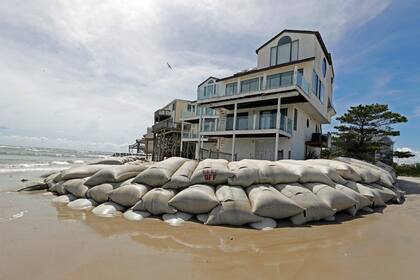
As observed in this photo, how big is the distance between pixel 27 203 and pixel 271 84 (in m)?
11.1

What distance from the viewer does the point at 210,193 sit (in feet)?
18.5

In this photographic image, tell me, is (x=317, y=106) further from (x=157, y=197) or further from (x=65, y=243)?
(x=65, y=243)

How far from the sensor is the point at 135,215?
551 centimetres

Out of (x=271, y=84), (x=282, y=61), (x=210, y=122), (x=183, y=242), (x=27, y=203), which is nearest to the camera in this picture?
(x=183, y=242)

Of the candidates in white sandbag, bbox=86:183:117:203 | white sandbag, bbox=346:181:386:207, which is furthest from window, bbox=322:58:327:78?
white sandbag, bbox=86:183:117:203

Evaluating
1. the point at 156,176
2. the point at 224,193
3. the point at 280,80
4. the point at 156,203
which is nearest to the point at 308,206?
the point at 224,193

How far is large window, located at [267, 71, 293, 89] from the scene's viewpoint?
40.9ft

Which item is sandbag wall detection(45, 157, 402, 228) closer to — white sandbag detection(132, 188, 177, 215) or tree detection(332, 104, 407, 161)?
white sandbag detection(132, 188, 177, 215)

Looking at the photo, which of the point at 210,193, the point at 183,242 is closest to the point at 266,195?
the point at 210,193

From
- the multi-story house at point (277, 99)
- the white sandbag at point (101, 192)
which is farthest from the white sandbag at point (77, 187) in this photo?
the multi-story house at point (277, 99)

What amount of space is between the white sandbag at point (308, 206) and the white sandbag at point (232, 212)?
0.93 meters

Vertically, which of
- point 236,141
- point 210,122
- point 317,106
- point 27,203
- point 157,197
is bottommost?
point 27,203

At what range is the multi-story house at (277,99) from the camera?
1292cm

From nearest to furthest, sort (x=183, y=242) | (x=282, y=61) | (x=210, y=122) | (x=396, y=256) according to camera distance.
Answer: (x=396, y=256) → (x=183, y=242) → (x=282, y=61) → (x=210, y=122)
